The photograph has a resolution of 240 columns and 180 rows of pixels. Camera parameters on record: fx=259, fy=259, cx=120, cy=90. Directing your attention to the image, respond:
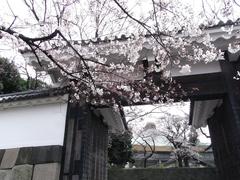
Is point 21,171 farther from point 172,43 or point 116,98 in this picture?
point 172,43

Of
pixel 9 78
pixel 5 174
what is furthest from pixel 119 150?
pixel 5 174

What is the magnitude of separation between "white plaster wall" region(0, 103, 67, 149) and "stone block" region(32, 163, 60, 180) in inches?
16.0

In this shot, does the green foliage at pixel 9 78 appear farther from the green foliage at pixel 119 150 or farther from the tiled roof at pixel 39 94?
the tiled roof at pixel 39 94

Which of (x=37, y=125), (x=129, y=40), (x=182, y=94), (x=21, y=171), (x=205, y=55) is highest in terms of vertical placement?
(x=129, y=40)

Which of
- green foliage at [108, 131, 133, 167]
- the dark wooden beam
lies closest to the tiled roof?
the dark wooden beam

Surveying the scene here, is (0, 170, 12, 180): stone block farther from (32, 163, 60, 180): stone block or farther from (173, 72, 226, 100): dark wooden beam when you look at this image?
(173, 72, 226, 100): dark wooden beam

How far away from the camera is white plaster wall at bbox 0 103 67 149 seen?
451 centimetres

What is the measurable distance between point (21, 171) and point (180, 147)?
13.6 m

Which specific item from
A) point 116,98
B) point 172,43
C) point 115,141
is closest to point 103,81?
point 116,98

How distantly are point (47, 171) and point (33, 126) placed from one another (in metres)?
0.95

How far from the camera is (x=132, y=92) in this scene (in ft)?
15.2

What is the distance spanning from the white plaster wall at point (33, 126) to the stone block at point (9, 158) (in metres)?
0.20

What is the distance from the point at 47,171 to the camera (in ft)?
13.4

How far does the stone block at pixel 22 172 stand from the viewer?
4156mm
